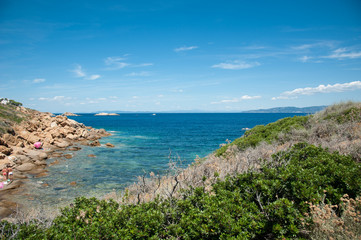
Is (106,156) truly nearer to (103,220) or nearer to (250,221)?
(103,220)

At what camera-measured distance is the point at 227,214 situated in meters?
3.90

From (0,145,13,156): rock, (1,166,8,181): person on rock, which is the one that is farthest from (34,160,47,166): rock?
(1,166,8,181): person on rock

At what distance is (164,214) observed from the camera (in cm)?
450

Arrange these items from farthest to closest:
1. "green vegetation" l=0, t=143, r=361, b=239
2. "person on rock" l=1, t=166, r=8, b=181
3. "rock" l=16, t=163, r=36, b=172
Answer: "rock" l=16, t=163, r=36, b=172 → "person on rock" l=1, t=166, r=8, b=181 → "green vegetation" l=0, t=143, r=361, b=239

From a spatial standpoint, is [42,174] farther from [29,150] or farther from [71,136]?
[71,136]

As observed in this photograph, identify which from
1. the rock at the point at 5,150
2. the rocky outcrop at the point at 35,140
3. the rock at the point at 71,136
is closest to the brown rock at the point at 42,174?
the rocky outcrop at the point at 35,140

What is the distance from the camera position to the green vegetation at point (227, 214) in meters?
3.76

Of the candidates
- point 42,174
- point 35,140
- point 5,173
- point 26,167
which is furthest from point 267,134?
point 35,140

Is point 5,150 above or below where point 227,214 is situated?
below

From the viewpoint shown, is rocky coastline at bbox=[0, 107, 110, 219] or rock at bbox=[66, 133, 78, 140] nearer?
rocky coastline at bbox=[0, 107, 110, 219]

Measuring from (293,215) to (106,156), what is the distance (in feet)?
72.4

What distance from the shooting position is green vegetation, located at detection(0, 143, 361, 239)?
3.76 meters

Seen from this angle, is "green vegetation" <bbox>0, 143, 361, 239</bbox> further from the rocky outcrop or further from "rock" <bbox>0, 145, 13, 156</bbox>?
"rock" <bbox>0, 145, 13, 156</bbox>

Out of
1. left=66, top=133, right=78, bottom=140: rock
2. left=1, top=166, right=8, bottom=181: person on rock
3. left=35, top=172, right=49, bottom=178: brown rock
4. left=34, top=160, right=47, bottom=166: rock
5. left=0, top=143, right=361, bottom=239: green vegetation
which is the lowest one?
left=35, top=172, right=49, bottom=178: brown rock
